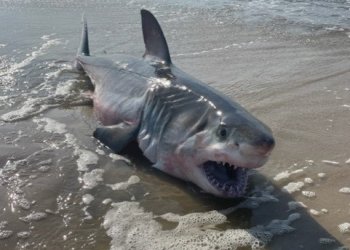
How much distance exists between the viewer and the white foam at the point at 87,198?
9.73ft

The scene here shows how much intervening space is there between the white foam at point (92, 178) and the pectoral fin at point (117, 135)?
12.0 inches

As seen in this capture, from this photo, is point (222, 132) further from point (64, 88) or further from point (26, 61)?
point (26, 61)

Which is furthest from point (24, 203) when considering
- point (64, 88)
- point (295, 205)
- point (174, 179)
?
point (64, 88)

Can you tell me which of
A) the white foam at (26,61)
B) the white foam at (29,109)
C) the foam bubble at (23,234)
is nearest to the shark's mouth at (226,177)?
the foam bubble at (23,234)

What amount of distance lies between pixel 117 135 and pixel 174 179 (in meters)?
0.67

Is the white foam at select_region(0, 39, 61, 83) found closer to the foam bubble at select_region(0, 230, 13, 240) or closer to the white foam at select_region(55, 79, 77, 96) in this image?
the white foam at select_region(55, 79, 77, 96)

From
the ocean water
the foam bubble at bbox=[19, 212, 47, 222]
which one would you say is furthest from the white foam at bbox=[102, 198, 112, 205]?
the foam bubble at bbox=[19, 212, 47, 222]

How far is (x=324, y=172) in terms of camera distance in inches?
128

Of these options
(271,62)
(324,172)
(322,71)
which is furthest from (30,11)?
(324,172)

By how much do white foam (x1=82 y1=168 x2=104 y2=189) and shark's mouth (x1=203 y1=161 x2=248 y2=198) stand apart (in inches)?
29.7

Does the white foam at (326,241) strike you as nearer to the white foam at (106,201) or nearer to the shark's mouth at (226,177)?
the shark's mouth at (226,177)

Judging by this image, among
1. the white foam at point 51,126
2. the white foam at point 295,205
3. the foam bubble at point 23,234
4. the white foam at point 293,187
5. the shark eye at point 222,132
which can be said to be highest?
the shark eye at point 222,132

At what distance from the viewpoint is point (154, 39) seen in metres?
4.30

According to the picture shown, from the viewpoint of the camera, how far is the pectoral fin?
363cm
